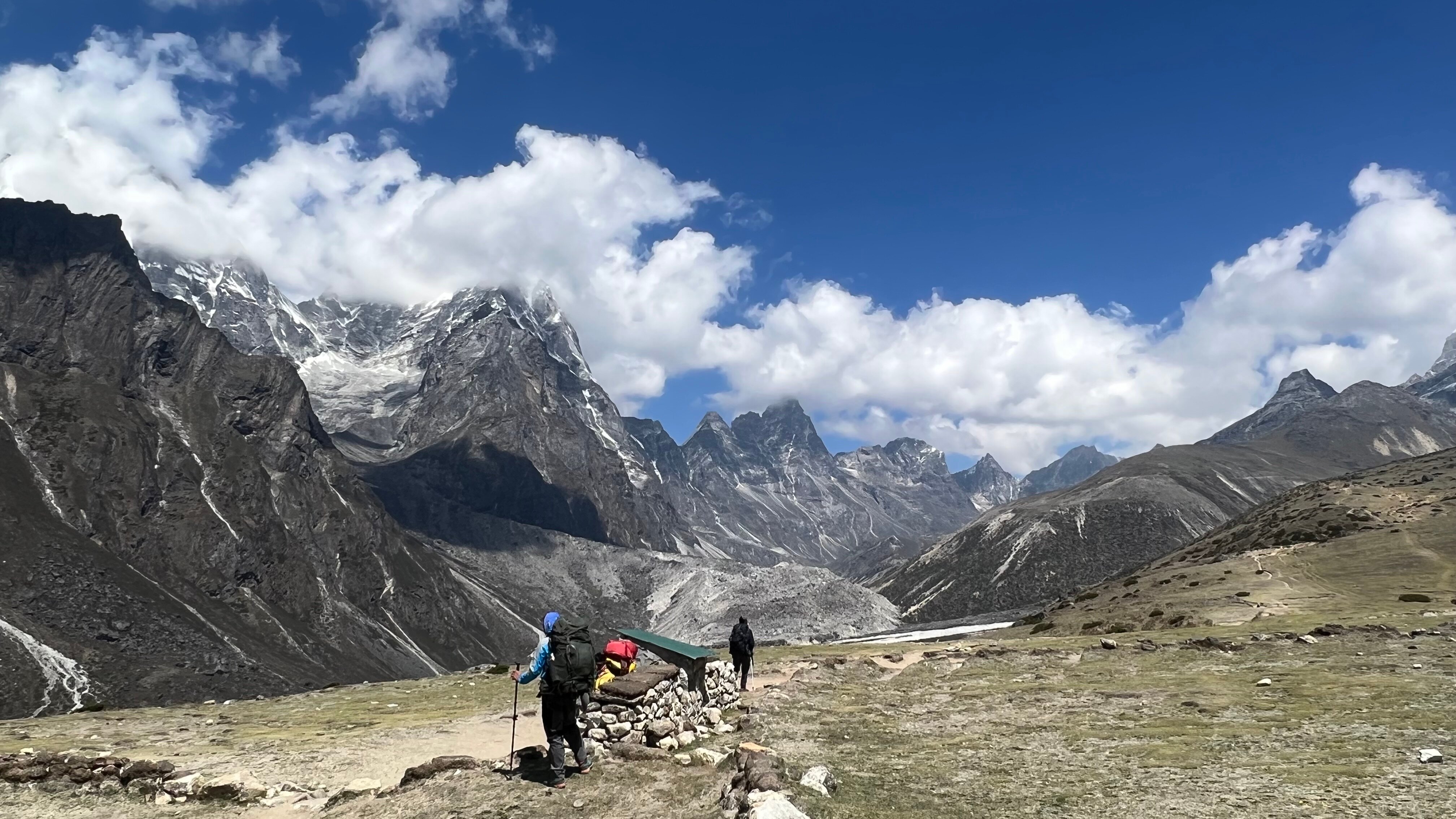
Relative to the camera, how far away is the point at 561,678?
16891mm

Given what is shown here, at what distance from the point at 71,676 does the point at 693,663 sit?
448ft

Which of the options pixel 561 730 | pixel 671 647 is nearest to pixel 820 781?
pixel 561 730

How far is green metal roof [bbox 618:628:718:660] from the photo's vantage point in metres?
24.9

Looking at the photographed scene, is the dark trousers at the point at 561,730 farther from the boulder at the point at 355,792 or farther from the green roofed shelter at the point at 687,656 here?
the green roofed shelter at the point at 687,656

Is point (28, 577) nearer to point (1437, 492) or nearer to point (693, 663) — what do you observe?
point (693, 663)

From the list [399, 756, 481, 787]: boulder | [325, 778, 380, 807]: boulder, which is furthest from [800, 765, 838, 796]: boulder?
[325, 778, 380, 807]: boulder

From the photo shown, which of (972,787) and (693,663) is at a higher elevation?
(693,663)

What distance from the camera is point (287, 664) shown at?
516ft

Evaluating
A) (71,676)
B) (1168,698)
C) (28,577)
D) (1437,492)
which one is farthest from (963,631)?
(28,577)

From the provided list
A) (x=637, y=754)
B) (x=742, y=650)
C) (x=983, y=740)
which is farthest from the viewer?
(x=742, y=650)

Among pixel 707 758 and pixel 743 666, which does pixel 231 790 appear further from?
pixel 743 666

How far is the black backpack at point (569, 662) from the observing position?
55.5ft

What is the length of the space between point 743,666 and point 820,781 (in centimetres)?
1789

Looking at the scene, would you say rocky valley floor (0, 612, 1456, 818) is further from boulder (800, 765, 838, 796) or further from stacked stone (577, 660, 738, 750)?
stacked stone (577, 660, 738, 750)
